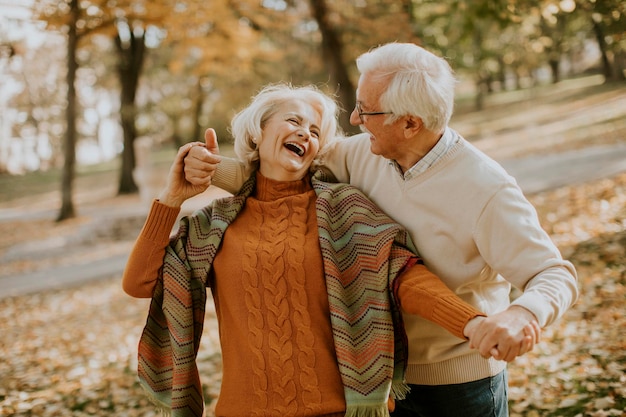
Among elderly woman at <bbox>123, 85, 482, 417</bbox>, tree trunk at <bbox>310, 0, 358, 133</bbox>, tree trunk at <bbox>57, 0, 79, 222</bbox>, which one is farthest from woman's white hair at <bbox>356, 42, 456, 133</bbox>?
tree trunk at <bbox>57, 0, 79, 222</bbox>

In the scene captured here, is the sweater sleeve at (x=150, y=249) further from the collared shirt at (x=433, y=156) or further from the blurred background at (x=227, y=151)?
the blurred background at (x=227, y=151)

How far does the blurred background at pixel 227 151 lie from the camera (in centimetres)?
472

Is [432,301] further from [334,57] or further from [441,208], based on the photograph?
[334,57]

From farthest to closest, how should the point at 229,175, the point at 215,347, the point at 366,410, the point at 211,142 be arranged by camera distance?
1. the point at 215,347
2. the point at 229,175
3. the point at 211,142
4. the point at 366,410

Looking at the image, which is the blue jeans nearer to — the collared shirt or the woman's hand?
the collared shirt

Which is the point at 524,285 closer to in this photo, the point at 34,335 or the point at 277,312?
the point at 277,312

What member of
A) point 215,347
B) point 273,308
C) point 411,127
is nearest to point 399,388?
point 273,308

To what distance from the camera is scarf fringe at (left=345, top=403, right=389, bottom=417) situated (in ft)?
6.90

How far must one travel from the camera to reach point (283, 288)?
2.18 meters

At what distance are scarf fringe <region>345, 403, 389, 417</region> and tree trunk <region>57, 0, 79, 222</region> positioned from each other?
11.3 metres

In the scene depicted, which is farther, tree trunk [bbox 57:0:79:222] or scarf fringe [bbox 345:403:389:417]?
tree trunk [bbox 57:0:79:222]

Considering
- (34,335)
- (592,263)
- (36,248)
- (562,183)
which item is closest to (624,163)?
(562,183)

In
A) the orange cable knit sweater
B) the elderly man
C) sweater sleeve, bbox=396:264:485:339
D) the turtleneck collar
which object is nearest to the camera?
sweater sleeve, bbox=396:264:485:339

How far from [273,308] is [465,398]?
84cm
